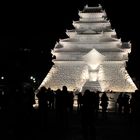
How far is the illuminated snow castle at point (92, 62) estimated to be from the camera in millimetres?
47906

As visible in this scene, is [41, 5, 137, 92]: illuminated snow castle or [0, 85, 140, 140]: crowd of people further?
[41, 5, 137, 92]: illuminated snow castle

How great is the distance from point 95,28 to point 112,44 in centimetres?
299

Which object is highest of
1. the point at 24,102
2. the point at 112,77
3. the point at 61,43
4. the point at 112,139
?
the point at 61,43

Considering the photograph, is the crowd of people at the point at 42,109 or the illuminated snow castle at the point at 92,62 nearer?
the crowd of people at the point at 42,109

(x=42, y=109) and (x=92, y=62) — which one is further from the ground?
(x=92, y=62)

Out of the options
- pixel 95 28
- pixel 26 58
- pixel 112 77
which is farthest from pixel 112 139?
pixel 26 58

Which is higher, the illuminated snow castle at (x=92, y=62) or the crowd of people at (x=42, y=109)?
the illuminated snow castle at (x=92, y=62)

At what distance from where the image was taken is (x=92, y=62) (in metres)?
49.1

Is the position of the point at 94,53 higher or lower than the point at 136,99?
higher

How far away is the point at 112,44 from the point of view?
49.1 meters

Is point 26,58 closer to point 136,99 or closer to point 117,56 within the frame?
point 117,56

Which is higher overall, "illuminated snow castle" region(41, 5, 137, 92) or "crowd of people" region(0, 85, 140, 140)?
"illuminated snow castle" region(41, 5, 137, 92)

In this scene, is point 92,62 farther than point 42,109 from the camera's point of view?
Yes

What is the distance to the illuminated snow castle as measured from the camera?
47.9 metres
